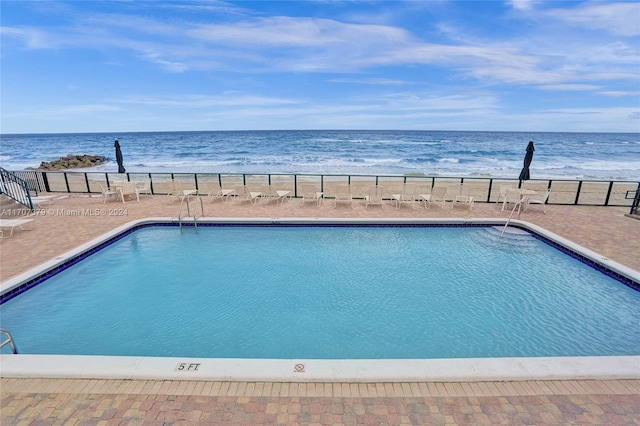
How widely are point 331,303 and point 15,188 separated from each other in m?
11.5

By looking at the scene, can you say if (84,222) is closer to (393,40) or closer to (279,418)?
(279,418)

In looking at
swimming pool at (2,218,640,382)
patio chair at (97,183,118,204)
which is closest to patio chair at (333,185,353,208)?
swimming pool at (2,218,640,382)

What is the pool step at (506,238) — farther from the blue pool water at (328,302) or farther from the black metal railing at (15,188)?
the black metal railing at (15,188)

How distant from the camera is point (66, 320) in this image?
15.9ft

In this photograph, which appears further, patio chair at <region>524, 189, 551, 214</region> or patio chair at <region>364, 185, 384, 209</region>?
patio chair at <region>364, 185, 384, 209</region>

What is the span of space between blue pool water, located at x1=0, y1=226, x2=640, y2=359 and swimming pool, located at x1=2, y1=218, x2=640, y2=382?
0.02 metres

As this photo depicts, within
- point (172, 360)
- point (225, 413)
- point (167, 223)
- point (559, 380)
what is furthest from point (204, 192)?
point (559, 380)

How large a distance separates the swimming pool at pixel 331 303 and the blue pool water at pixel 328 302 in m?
0.02

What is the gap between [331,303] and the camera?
5.38 m

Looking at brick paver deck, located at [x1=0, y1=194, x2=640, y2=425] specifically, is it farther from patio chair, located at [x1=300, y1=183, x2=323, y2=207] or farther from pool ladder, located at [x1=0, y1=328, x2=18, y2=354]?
patio chair, located at [x1=300, y1=183, x2=323, y2=207]

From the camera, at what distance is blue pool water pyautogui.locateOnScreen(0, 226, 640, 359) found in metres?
4.29

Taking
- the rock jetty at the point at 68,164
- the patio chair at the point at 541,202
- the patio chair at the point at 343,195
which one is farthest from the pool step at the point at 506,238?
the rock jetty at the point at 68,164

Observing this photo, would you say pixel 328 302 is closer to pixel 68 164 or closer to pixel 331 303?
pixel 331 303

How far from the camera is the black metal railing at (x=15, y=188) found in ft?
31.0
